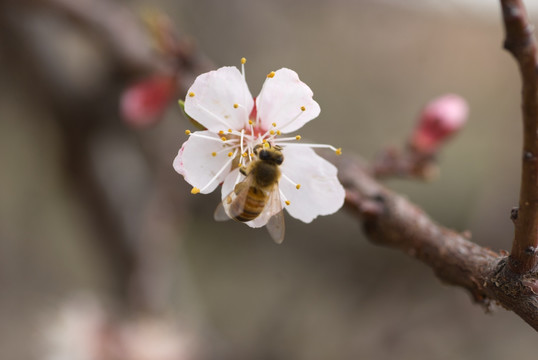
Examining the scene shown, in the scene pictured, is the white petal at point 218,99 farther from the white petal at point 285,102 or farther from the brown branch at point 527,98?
the brown branch at point 527,98

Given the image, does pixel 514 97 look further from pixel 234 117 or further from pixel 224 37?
pixel 234 117

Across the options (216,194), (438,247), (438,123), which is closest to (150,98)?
(216,194)

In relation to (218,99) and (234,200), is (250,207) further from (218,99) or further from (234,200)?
(218,99)

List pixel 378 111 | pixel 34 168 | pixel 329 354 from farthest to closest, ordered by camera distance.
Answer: pixel 378 111, pixel 34 168, pixel 329 354

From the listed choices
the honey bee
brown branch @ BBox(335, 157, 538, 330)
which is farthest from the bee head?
brown branch @ BBox(335, 157, 538, 330)

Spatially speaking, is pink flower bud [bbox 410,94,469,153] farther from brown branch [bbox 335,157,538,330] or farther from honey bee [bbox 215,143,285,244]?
honey bee [bbox 215,143,285,244]

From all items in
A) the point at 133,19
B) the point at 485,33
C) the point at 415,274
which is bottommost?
the point at 415,274

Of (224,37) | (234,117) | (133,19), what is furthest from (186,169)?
(224,37)
